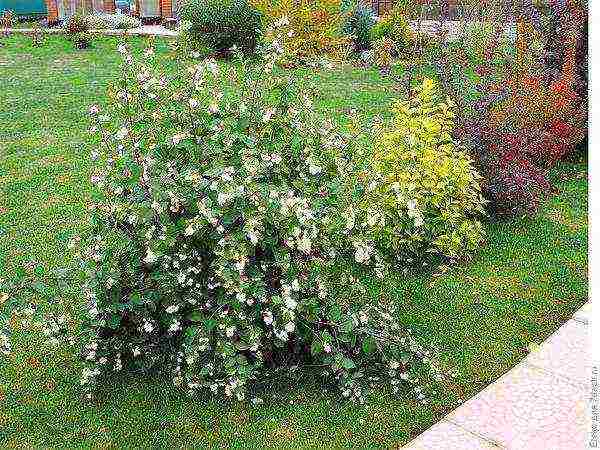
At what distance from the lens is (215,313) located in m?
3.94

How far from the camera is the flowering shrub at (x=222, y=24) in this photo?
13.6 meters

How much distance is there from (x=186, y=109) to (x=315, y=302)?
Result: 1.25 meters

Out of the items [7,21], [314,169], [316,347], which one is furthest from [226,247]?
[7,21]

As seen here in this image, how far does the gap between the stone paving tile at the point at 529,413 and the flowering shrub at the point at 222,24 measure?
10400mm

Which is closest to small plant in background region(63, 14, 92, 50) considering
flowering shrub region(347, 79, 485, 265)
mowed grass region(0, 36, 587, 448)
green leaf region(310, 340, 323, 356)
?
mowed grass region(0, 36, 587, 448)

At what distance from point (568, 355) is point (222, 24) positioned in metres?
10.5

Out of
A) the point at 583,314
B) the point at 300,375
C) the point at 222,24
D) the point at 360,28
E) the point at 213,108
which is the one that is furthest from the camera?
the point at 360,28

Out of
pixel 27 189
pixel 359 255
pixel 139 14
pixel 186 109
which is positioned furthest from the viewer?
pixel 139 14

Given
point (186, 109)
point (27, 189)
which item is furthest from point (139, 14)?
point (186, 109)

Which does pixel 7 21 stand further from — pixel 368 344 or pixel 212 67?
pixel 368 344

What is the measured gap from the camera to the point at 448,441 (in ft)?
12.3

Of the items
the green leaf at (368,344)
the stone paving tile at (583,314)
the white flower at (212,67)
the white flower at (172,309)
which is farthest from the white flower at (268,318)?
the stone paving tile at (583,314)

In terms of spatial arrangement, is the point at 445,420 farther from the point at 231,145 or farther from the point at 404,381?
the point at 231,145

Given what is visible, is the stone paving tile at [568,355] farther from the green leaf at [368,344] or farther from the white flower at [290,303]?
the white flower at [290,303]
